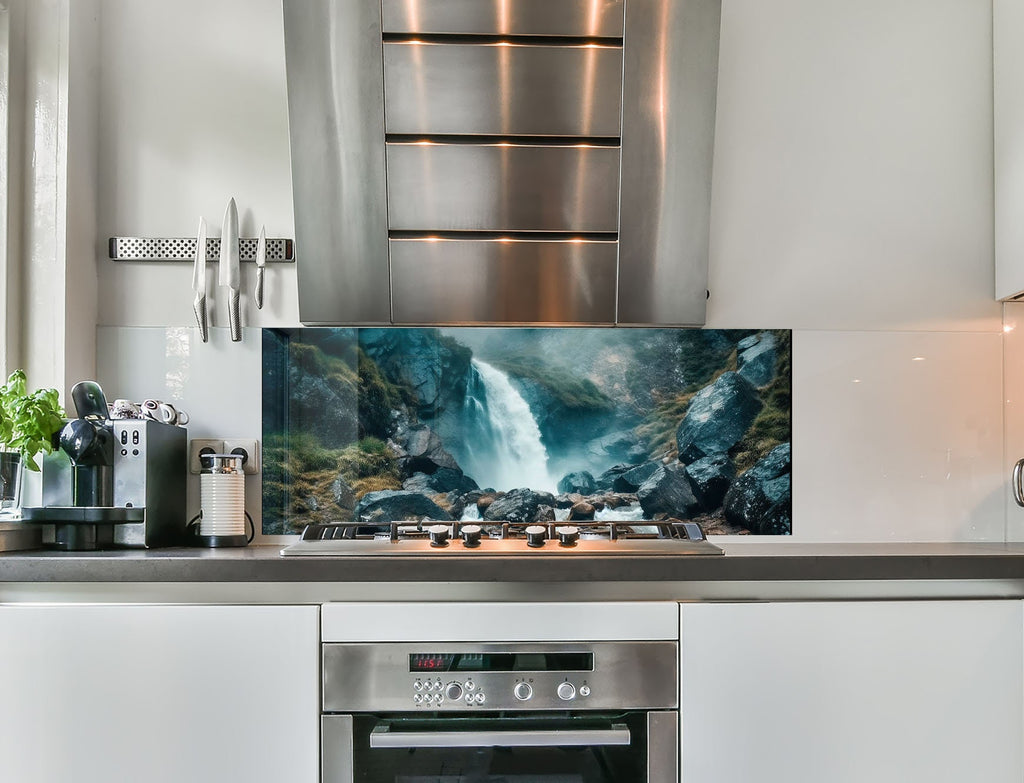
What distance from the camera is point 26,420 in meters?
1.68

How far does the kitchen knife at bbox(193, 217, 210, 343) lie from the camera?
205cm

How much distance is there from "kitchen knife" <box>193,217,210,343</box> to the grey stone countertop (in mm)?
699

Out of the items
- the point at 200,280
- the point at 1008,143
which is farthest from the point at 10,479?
the point at 1008,143

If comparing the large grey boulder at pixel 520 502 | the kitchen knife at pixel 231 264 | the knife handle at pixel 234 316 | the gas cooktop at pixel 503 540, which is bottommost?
the gas cooktop at pixel 503 540

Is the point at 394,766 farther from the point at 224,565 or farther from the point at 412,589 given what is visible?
the point at 224,565

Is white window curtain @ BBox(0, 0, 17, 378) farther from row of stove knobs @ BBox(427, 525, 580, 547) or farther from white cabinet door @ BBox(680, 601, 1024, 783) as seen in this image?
white cabinet door @ BBox(680, 601, 1024, 783)

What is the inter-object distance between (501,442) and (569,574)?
0.63 m

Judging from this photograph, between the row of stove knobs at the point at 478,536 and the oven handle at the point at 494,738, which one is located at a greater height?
the row of stove knobs at the point at 478,536

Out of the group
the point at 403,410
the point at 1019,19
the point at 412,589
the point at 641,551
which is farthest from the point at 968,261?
the point at 412,589

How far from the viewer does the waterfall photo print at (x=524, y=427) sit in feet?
6.87

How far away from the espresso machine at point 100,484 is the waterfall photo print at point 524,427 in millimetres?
341

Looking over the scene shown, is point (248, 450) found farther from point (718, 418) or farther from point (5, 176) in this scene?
point (718, 418)

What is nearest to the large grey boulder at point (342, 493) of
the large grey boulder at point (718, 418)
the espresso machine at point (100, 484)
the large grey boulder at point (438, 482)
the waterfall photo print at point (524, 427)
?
the waterfall photo print at point (524, 427)

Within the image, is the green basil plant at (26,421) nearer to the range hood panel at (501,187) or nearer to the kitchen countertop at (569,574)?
the kitchen countertop at (569,574)
